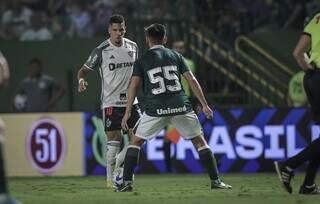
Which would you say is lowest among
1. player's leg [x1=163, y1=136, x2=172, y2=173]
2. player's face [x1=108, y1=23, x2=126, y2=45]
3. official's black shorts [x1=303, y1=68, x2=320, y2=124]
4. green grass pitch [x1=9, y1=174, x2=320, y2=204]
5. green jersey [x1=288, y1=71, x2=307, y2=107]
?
green grass pitch [x1=9, y1=174, x2=320, y2=204]

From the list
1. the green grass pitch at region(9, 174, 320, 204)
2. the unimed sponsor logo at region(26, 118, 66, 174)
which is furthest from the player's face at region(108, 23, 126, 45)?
the unimed sponsor logo at region(26, 118, 66, 174)

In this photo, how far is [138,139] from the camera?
41.3ft

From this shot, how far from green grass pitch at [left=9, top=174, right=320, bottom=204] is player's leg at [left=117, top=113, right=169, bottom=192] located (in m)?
0.23

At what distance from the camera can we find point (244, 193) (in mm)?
12133

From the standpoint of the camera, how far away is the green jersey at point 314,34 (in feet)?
37.0

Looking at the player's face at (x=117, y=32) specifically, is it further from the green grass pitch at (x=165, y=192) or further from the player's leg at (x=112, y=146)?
the green grass pitch at (x=165, y=192)

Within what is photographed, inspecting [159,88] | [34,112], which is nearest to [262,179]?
[159,88]

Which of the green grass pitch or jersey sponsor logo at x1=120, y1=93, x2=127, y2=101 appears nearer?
the green grass pitch

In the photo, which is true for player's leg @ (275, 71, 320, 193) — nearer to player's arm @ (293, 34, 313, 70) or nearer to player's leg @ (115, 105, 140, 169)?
player's arm @ (293, 34, 313, 70)

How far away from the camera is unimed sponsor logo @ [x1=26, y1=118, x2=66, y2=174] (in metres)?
19.2

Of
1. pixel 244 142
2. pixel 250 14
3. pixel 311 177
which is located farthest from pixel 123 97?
pixel 250 14

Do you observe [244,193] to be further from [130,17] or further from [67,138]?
[130,17]

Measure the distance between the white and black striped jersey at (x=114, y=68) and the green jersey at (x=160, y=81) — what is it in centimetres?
155

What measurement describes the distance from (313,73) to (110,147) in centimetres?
397
